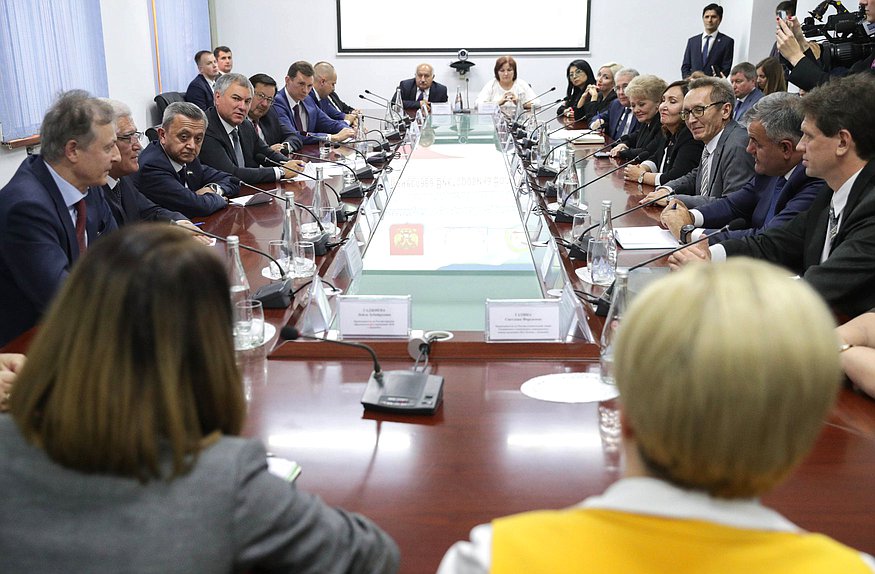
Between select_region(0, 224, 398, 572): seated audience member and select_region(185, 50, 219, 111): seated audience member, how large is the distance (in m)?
6.61

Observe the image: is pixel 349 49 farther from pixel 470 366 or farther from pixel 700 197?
pixel 470 366

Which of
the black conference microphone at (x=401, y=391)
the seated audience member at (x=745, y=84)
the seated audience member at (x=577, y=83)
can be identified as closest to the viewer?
the black conference microphone at (x=401, y=391)

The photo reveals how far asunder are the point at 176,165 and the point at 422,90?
519 cm

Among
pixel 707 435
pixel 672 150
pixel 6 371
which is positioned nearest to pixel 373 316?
pixel 6 371

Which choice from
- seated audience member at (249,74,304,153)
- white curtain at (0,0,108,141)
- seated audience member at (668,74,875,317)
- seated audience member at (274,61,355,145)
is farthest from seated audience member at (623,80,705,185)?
white curtain at (0,0,108,141)

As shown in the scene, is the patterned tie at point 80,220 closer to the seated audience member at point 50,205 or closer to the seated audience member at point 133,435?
the seated audience member at point 50,205

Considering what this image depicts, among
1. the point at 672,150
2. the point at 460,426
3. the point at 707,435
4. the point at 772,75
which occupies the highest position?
the point at 772,75

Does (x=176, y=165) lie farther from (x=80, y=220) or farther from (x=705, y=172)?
(x=705, y=172)

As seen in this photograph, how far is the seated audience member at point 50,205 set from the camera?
1.99 m

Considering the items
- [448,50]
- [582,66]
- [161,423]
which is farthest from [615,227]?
[448,50]

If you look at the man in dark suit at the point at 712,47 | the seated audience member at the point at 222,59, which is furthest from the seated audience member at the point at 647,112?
the seated audience member at the point at 222,59

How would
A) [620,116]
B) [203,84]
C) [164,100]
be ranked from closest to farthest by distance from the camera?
[620,116]
[164,100]
[203,84]

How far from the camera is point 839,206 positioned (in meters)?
2.14

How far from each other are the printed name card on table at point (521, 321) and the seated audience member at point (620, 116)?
397 cm
